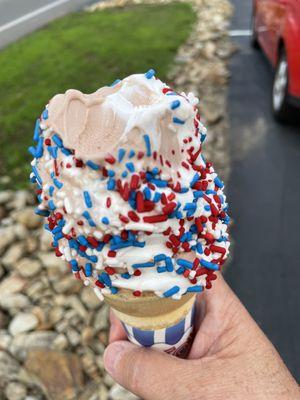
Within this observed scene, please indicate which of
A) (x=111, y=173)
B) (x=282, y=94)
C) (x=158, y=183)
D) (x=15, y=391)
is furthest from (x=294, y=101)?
(x=15, y=391)

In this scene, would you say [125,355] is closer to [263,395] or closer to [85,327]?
[263,395]

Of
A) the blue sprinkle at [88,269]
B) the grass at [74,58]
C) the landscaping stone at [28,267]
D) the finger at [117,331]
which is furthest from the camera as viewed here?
the grass at [74,58]

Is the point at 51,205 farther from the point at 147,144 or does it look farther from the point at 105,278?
the point at 147,144

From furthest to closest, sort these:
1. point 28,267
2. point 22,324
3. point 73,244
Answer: point 28,267, point 22,324, point 73,244

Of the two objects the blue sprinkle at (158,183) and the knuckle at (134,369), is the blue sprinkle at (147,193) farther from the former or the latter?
the knuckle at (134,369)

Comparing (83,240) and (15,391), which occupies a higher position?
(83,240)

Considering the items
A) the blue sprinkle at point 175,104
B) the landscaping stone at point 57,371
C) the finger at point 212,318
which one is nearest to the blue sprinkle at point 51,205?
the blue sprinkle at point 175,104

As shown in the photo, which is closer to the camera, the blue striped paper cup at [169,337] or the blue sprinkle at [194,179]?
the blue sprinkle at [194,179]
